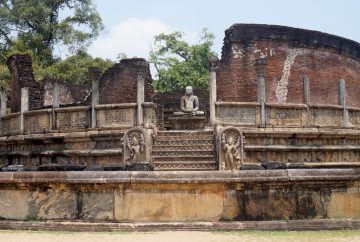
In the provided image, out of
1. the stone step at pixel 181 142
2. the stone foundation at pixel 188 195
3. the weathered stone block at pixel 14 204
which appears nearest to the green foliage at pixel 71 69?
the stone step at pixel 181 142

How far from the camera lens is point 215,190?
642 centimetres

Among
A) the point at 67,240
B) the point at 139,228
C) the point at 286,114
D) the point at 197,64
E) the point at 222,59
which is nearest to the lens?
the point at 67,240

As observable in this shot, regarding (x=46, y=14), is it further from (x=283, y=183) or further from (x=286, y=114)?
(x=283, y=183)

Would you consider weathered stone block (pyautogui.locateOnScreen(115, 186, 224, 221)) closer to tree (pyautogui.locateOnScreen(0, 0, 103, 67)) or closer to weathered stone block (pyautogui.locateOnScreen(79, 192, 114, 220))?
weathered stone block (pyautogui.locateOnScreen(79, 192, 114, 220))

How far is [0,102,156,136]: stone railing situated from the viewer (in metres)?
14.0

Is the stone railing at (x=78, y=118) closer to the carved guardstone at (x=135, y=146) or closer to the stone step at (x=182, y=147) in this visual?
the stone step at (x=182, y=147)

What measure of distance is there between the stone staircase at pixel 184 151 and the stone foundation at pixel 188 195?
6.51 m

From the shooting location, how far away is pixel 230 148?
41.9ft

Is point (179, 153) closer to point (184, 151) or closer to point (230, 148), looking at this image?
point (184, 151)

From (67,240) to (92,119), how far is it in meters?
8.87

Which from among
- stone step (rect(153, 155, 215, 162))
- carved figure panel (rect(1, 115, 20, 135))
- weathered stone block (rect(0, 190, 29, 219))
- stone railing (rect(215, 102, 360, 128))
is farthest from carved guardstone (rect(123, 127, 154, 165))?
weathered stone block (rect(0, 190, 29, 219))

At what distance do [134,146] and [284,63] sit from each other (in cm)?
975

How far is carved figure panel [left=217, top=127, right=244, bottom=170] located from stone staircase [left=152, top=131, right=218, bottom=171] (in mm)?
352

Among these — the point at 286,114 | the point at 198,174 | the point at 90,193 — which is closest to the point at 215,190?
the point at 198,174
